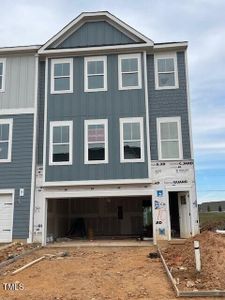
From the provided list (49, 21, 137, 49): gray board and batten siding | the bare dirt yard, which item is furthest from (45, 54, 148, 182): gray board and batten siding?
the bare dirt yard

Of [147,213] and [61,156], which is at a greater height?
[61,156]

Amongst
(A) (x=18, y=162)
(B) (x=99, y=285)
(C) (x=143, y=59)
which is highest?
(C) (x=143, y=59)

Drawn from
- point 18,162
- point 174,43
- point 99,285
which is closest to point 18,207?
point 18,162

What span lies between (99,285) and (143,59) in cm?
1193

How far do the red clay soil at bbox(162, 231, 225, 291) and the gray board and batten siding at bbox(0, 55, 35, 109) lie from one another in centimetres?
1008

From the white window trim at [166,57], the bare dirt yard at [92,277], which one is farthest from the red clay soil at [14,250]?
the white window trim at [166,57]

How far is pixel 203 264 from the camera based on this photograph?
35.2 ft

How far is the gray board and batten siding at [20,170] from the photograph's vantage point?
17641 millimetres

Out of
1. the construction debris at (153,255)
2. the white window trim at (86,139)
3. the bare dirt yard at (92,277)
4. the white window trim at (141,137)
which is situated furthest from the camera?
the white window trim at (86,139)

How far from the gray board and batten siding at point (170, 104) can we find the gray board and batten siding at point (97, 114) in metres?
0.56

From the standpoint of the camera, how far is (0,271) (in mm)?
11750

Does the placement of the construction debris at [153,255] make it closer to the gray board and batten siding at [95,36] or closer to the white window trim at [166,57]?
the white window trim at [166,57]

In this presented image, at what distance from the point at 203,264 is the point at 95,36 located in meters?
12.6

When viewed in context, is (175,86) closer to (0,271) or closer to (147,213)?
(147,213)
